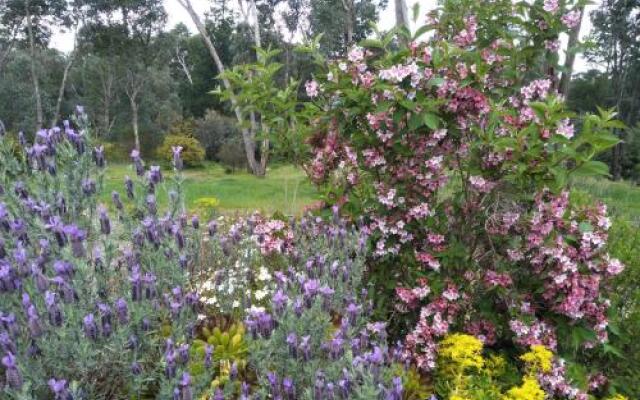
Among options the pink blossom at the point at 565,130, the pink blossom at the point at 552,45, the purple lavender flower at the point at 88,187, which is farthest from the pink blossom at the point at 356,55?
the purple lavender flower at the point at 88,187

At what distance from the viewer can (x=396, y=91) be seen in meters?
3.47

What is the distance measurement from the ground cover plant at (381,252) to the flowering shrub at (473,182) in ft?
0.05

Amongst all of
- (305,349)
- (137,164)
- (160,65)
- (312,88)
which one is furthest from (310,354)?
(160,65)

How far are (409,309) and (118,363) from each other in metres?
2.07

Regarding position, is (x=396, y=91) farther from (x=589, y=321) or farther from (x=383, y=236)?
(x=589, y=321)

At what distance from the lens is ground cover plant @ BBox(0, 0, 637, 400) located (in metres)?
2.66

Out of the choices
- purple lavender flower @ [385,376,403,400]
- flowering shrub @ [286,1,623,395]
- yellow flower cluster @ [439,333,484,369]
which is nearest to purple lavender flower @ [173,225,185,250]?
flowering shrub @ [286,1,623,395]

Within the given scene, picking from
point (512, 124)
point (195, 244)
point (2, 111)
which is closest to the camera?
point (512, 124)

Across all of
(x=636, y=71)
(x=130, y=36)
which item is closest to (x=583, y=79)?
(x=636, y=71)

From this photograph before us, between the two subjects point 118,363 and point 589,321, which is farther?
point 589,321

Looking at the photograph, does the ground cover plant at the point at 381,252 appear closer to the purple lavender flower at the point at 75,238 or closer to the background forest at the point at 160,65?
the purple lavender flower at the point at 75,238

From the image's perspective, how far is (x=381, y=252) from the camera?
3.91m

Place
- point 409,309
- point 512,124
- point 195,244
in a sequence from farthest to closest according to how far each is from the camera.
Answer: point 409,309 → point 195,244 → point 512,124

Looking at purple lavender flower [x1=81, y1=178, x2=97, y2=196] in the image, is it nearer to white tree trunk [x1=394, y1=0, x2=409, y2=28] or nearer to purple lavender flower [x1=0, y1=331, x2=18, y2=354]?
purple lavender flower [x1=0, y1=331, x2=18, y2=354]
